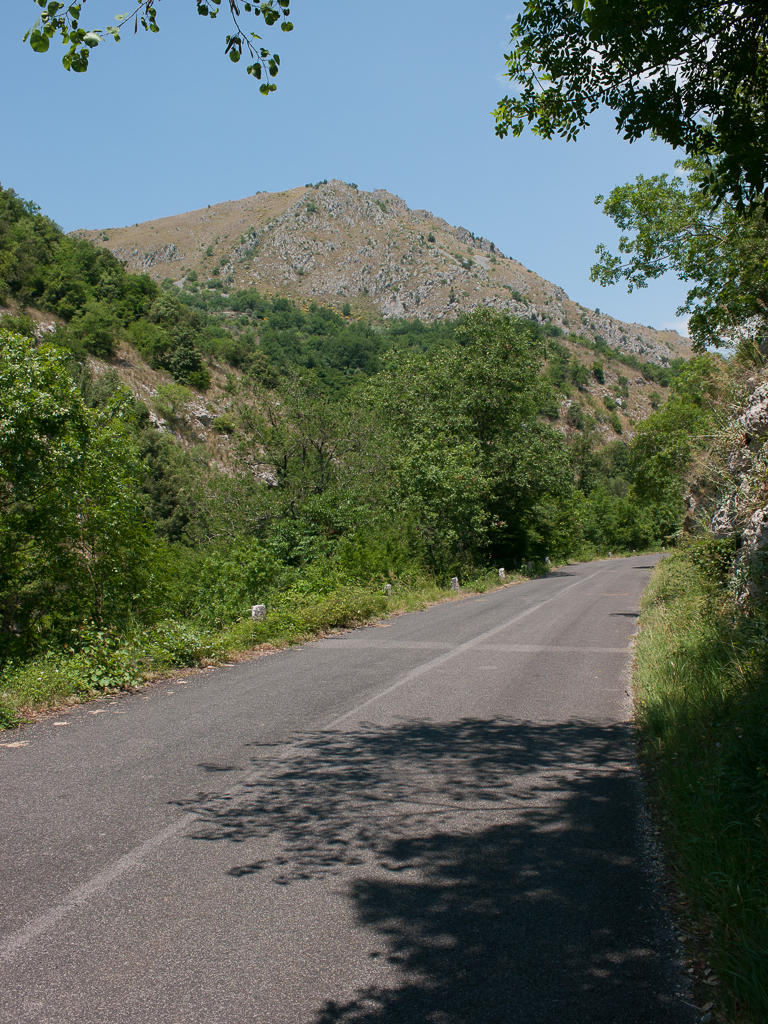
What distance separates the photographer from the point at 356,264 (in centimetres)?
16925

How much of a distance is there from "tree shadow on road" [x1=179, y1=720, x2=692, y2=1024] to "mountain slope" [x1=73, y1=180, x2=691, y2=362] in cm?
14905

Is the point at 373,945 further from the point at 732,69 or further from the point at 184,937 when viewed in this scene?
the point at 732,69

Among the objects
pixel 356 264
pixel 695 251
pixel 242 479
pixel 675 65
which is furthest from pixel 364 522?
pixel 356 264

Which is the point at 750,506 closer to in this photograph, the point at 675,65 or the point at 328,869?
the point at 675,65

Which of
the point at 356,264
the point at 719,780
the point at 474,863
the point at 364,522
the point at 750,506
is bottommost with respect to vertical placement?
the point at 474,863

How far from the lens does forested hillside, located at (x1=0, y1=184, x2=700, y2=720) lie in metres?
9.91

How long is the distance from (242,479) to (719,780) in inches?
801

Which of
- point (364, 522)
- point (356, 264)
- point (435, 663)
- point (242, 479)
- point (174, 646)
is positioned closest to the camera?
point (174, 646)

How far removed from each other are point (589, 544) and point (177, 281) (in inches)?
5255

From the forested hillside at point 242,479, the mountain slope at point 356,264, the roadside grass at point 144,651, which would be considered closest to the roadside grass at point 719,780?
the roadside grass at point 144,651

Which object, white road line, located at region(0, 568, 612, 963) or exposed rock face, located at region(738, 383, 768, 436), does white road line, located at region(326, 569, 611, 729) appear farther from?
exposed rock face, located at region(738, 383, 768, 436)

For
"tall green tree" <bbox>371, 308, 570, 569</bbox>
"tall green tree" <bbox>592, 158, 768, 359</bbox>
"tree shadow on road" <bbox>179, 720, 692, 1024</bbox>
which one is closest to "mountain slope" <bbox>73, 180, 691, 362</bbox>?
"tall green tree" <bbox>371, 308, 570, 569</bbox>

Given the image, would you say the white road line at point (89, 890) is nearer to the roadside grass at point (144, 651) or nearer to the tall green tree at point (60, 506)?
the roadside grass at point (144, 651)

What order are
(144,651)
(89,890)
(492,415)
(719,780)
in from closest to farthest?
1. (89,890)
2. (719,780)
3. (144,651)
4. (492,415)
